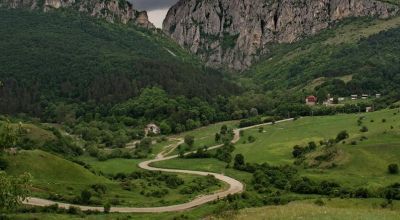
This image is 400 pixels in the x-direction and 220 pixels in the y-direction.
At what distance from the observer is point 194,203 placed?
105188 millimetres

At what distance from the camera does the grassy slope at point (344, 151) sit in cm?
12731

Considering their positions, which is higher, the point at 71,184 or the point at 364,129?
the point at 364,129

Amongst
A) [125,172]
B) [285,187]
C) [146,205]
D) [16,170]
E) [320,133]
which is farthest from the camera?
[320,133]

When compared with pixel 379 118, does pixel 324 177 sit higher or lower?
lower

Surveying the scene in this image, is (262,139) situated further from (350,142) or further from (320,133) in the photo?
(350,142)

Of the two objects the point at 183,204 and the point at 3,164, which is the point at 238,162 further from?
the point at 3,164

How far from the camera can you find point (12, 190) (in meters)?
30.8

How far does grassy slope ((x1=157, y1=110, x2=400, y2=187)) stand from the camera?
12731 centimetres

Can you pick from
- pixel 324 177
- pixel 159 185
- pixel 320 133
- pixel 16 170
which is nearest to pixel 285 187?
pixel 324 177

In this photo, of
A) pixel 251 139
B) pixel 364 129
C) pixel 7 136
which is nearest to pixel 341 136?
pixel 364 129

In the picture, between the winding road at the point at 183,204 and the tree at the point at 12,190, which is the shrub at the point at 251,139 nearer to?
the winding road at the point at 183,204

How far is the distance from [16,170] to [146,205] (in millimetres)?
27497

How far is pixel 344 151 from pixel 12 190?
119402 mm

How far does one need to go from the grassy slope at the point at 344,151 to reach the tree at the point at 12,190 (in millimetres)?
94598
